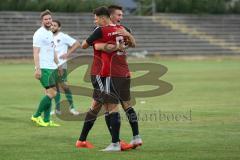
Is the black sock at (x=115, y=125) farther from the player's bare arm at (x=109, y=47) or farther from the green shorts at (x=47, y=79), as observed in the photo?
the green shorts at (x=47, y=79)

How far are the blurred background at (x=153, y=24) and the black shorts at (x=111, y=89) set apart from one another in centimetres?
3568

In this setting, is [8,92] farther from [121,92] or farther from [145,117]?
[121,92]

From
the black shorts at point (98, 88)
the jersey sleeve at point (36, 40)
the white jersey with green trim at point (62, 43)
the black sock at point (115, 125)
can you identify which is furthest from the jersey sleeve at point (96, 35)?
the white jersey with green trim at point (62, 43)

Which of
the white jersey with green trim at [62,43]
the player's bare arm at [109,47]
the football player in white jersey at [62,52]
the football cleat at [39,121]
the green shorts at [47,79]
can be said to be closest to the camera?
the player's bare arm at [109,47]

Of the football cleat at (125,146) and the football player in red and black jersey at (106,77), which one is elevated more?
the football player in red and black jersey at (106,77)

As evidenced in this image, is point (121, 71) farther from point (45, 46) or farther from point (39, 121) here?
point (45, 46)

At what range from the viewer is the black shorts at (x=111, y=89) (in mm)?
10180

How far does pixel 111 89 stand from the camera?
10.2 m

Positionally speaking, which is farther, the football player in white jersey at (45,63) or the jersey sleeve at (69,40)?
the jersey sleeve at (69,40)

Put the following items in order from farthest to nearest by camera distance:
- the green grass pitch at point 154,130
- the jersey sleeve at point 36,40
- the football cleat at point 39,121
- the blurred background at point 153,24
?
the blurred background at point 153,24 → the jersey sleeve at point 36,40 → the football cleat at point 39,121 → the green grass pitch at point 154,130

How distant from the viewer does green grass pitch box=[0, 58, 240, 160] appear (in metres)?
9.73

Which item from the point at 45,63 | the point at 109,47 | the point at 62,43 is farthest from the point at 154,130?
the point at 62,43

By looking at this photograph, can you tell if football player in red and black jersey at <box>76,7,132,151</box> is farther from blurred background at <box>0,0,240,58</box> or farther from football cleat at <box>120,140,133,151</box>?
blurred background at <box>0,0,240,58</box>

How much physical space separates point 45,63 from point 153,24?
134 ft
